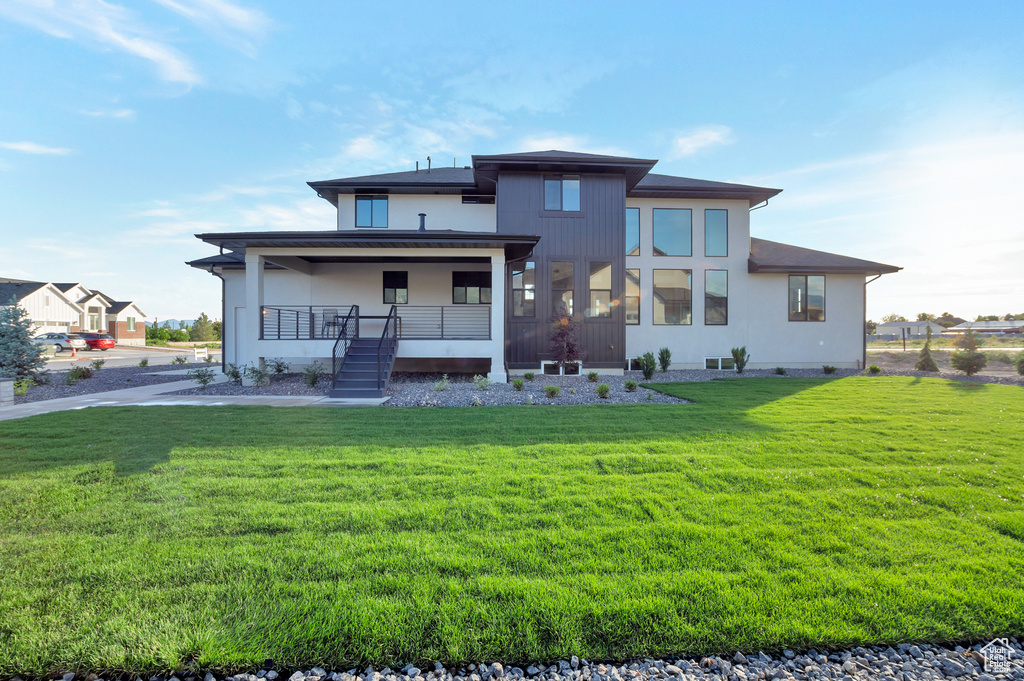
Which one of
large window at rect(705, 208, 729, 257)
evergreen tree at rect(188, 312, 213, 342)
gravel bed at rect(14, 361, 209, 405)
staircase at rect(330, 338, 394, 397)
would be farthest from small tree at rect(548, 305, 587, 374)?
evergreen tree at rect(188, 312, 213, 342)

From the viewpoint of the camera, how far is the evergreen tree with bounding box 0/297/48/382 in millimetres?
11320

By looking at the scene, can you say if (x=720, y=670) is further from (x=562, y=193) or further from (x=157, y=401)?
(x=562, y=193)

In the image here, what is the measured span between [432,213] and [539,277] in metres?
4.85

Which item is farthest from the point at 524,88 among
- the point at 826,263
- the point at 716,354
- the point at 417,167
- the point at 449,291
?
the point at 826,263

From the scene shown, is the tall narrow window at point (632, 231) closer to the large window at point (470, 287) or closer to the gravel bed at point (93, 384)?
the large window at point (470, 287)

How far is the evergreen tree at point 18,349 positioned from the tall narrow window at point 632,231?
18.7 metres

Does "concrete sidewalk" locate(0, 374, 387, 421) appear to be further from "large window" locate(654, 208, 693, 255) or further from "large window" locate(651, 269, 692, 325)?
"large window" locate(654, 208, 693, 255)

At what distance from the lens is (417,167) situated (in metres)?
18.5

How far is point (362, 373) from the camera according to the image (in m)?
11.0

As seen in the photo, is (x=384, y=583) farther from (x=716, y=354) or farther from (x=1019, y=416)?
(x=716, y=354)

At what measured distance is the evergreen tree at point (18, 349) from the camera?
37.1 feet

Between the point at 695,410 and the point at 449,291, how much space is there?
9639 millimetres

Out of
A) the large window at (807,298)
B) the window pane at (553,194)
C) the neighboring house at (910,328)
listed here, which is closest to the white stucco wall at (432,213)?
the window pane at (553,194)

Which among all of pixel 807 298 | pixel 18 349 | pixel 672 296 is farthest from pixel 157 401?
pixel 807 298
